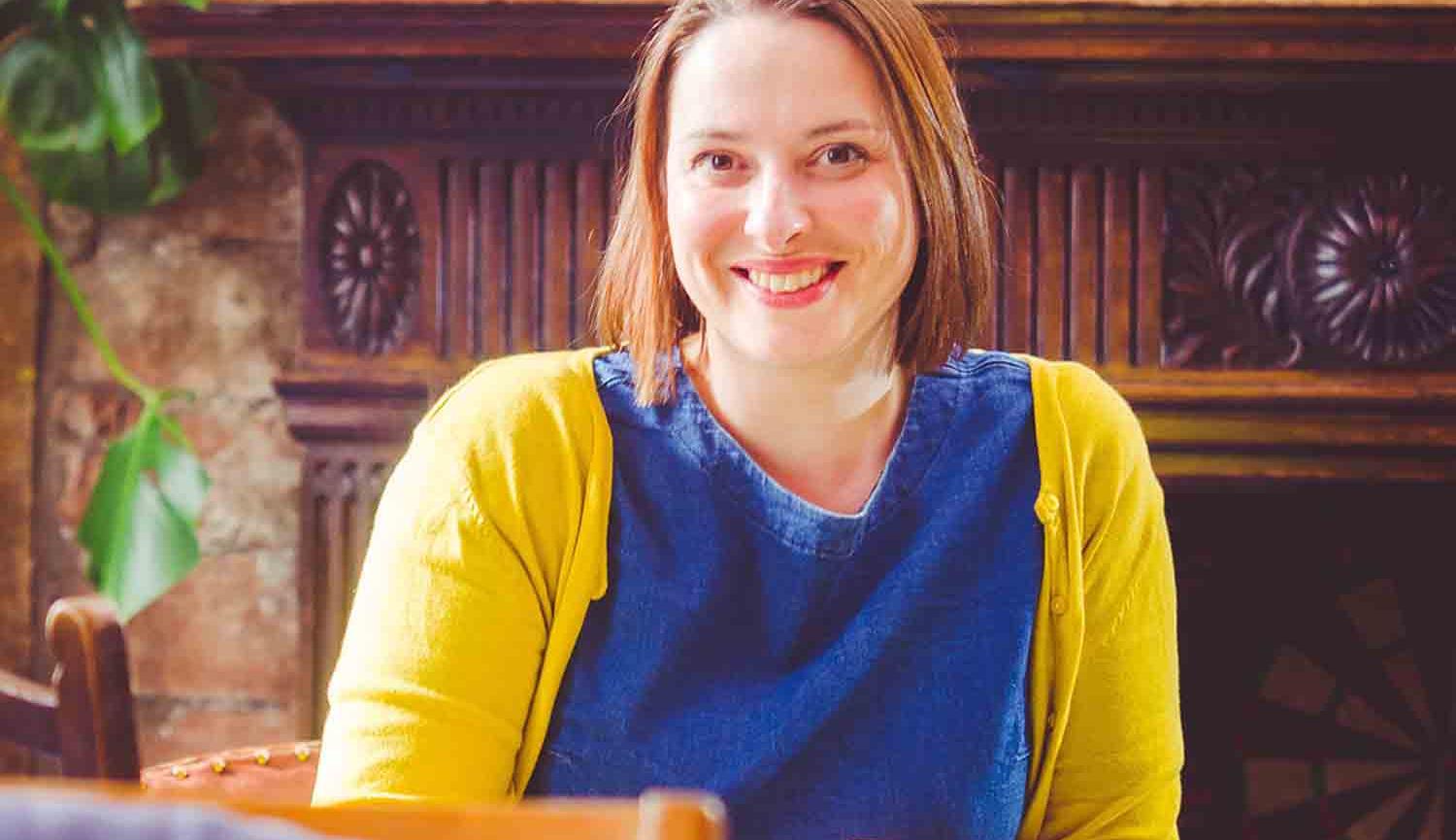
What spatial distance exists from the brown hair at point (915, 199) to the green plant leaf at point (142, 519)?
0.68 metres

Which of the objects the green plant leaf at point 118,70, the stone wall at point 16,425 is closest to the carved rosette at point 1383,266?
the green plant leaf at point 118,70

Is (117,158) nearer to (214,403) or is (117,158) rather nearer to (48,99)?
(48,99)

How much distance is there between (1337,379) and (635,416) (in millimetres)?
835

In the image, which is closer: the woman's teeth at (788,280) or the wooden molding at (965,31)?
the woman's teeth at (788,280)

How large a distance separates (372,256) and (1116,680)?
93cm

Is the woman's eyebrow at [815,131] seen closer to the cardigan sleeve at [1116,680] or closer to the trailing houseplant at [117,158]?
the cardigan sleeve at [1116,680]

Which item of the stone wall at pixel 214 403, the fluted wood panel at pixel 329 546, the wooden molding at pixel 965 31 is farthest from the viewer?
the stone wall at pixel 214 403

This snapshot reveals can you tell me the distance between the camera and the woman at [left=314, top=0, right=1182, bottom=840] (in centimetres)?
111

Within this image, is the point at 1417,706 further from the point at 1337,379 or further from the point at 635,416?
the point at 635,416

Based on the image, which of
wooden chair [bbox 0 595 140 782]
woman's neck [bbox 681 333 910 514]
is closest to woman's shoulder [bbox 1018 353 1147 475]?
woman's neck [bbox 681 333 910 514]

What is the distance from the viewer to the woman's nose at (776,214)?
3.61 ft

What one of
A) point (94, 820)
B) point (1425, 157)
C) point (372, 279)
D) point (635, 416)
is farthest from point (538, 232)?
point (94, 820)

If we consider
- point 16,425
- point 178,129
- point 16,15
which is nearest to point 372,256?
point 178,129

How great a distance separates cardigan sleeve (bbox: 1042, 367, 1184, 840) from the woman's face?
24 cm
